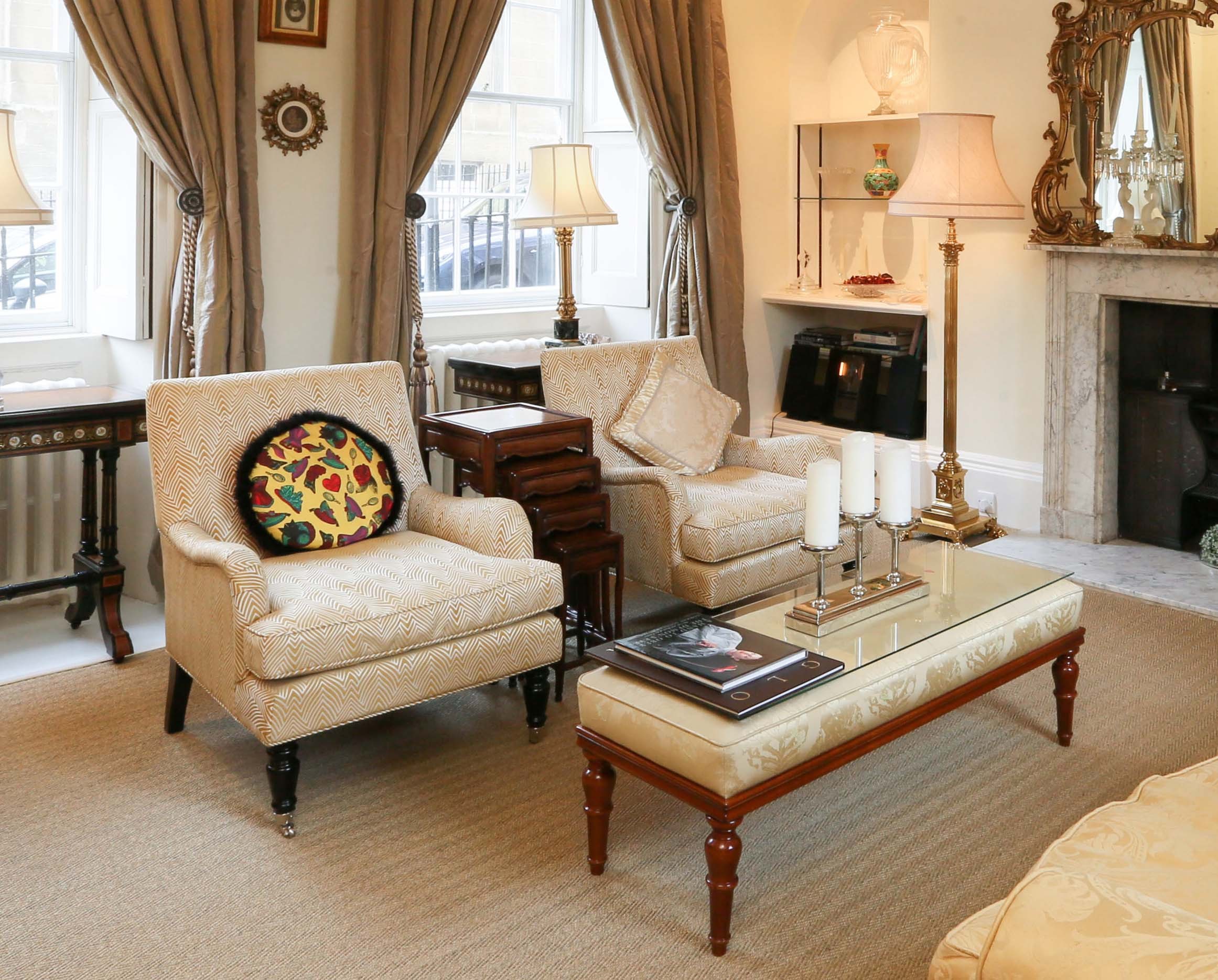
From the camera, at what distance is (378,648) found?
288cm

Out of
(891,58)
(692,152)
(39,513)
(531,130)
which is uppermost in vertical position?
(891,58)

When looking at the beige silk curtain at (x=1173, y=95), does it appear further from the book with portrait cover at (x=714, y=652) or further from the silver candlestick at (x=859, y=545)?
the book with portrait cover at (x=714, y=652)

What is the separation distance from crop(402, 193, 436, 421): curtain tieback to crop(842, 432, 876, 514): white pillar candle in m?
2.19

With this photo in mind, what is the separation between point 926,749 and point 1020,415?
8.06 ft

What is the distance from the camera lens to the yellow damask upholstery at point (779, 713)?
235 centimetres

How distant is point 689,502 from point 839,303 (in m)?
2.20

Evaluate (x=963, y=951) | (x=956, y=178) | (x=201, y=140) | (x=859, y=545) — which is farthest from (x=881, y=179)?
(x=963, y=951)

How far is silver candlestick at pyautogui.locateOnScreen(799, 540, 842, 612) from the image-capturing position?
109 inches

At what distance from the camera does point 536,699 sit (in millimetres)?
3299

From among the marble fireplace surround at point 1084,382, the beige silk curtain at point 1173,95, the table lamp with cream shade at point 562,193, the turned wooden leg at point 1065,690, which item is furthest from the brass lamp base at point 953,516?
the turned wooden leg at point 1065,690

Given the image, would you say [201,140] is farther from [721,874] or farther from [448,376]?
[721,874]

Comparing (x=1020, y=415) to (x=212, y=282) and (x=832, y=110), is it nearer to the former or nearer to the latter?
(x=832, y=110)

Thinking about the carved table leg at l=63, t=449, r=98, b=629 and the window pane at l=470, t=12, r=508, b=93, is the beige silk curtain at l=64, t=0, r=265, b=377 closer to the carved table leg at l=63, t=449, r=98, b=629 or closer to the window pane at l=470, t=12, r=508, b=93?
the carved table leg at l=63, t=449, r=98, b=629

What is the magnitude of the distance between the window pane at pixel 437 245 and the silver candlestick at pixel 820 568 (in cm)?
293
